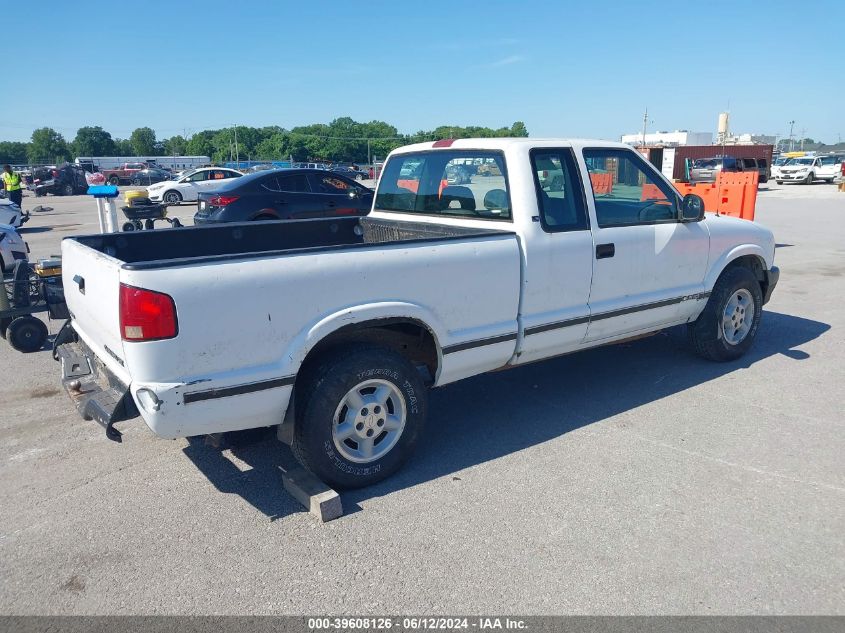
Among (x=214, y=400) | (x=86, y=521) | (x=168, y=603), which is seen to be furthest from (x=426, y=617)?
(x=86, y=521)

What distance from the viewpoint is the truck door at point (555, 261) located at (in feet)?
14.3

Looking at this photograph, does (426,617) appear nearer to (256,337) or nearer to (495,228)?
(256,337)

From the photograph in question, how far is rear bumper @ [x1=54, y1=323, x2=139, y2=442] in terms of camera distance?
131 inches

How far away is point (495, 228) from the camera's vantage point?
4.52 m

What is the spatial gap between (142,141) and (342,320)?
14573 centimetres

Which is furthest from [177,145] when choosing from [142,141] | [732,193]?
[732,193]

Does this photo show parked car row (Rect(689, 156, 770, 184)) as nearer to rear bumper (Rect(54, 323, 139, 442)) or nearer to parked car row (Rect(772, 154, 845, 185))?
parked car row (Rect(772, 154, 845, 185))

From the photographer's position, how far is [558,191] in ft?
15.2

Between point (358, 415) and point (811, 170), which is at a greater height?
point (358, 415)

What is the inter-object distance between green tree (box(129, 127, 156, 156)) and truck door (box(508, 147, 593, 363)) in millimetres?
139751

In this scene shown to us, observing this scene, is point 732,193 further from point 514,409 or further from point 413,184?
point 514,409

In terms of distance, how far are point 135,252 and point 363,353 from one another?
2.08 meters

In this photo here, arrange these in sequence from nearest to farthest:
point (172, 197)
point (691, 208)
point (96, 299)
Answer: point (96, 299) → point (691, 208) → point (172, 197)

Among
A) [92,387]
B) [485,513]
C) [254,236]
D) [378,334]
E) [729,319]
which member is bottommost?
[485,513]
